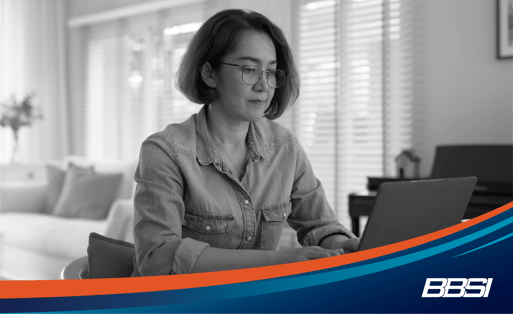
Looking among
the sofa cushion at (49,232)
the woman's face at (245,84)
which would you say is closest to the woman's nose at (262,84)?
the woman's face at (245,84)

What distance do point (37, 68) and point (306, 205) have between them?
4438mm

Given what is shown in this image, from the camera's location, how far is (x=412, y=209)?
0.81 meters

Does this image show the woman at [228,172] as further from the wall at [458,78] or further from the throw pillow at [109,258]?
the wall at [458,78]

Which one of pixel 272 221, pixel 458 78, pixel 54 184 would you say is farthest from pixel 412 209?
pixel 54 184

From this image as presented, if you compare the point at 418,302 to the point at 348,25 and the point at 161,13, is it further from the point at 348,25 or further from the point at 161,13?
the point at 161,13

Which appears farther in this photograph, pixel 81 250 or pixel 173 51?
pixel 173 51

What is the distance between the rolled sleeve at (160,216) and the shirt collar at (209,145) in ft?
0.28

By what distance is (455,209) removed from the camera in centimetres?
91

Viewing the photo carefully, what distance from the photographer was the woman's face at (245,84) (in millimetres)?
1106

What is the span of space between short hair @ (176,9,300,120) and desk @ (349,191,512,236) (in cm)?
122

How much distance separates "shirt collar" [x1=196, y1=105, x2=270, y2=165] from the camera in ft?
3.62

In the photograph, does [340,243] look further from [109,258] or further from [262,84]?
[109,258]

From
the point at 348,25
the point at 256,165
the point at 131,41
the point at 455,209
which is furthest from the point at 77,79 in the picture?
the point at 455,209

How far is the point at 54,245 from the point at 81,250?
9.8 inches
